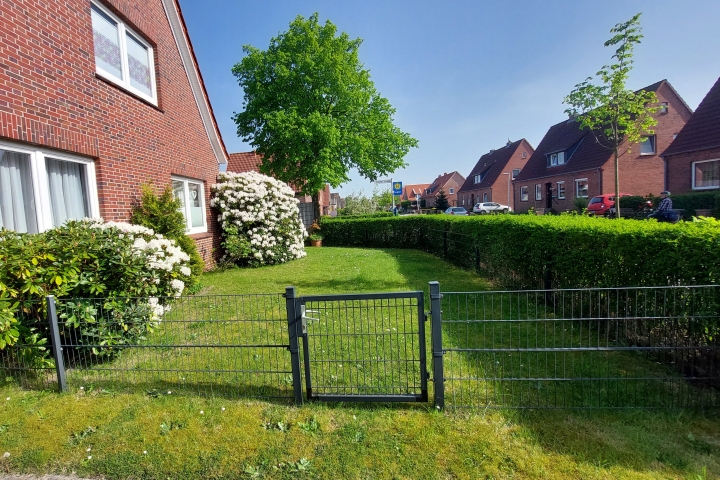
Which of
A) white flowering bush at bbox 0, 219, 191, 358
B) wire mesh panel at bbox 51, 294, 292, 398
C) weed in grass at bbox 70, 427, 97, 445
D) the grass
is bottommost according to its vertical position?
the grass

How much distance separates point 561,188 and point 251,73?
25.9 m

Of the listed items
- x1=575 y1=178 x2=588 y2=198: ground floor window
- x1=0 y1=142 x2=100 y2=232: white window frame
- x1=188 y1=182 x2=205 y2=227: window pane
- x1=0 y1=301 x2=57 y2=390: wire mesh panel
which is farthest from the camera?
x1=575 y1=178 x2=588 y2=198: ground floor window

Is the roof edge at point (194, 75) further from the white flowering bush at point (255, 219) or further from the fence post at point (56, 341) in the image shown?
the fence post at point (56, 341)

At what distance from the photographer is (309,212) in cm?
2606

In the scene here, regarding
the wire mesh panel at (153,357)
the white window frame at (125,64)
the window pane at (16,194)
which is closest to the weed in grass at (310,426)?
the wire mesh panel at (153,357)

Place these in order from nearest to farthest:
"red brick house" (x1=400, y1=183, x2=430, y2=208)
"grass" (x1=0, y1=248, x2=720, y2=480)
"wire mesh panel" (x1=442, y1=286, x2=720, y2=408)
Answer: "grass" (x1=0, y1=248, x2=720, y2=480) → "wire mesh panel" (x1=442, y1=286, x2=720, y2=408) → "red brick house" (x1=400, y1=183, x2=430, y2=208)

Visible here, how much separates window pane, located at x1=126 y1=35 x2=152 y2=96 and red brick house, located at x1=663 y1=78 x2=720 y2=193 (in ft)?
81.6

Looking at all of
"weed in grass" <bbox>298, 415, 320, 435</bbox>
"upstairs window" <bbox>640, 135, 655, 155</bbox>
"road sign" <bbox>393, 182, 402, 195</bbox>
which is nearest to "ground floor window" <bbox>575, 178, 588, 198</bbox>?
"upstairs window" <bbox>640, 135, 655, 155</bbox>

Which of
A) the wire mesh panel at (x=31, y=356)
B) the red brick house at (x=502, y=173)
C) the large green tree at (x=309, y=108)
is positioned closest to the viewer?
the wire mesh panel at (x=31, y=356)

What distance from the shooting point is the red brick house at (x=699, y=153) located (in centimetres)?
1852

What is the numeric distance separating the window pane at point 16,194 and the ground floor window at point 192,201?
369cm

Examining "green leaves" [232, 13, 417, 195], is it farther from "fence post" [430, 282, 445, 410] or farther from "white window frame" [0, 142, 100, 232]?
"fence post" [430, 282, 445, 410]

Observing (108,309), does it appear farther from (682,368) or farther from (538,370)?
(682,368)

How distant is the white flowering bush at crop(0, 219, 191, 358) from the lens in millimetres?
3523
